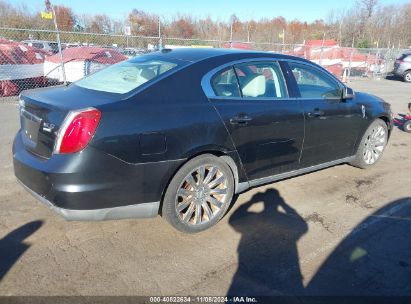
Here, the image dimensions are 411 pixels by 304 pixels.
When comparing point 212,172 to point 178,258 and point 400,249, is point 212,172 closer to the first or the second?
point 178,258

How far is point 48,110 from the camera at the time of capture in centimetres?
286

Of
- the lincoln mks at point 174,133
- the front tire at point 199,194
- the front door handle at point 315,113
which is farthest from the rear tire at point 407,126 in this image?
Answer: the front tire at point 199,194

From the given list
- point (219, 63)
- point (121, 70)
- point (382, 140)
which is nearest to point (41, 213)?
point (121, 70)

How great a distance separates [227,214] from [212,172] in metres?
0.66

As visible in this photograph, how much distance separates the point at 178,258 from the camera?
3.00 meters

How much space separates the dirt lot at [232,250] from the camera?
2.67m

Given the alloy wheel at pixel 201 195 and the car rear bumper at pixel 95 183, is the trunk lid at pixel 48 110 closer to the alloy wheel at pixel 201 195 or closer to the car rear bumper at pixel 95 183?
the car rear bumper at pixel 95 183

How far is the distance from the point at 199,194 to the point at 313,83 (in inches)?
82.1

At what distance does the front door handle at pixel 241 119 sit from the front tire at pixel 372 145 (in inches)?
91.3

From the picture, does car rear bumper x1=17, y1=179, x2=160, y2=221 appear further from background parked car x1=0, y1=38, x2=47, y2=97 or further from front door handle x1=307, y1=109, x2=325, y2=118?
background parked car x1=0, y1=38, x2=47, y2=97

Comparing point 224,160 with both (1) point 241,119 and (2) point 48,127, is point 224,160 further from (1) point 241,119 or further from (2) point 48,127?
(2) point 48,127

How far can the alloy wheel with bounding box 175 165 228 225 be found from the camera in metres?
3.24

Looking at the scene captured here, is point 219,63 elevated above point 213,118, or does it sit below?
above

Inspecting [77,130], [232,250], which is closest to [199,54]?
[77,130]
